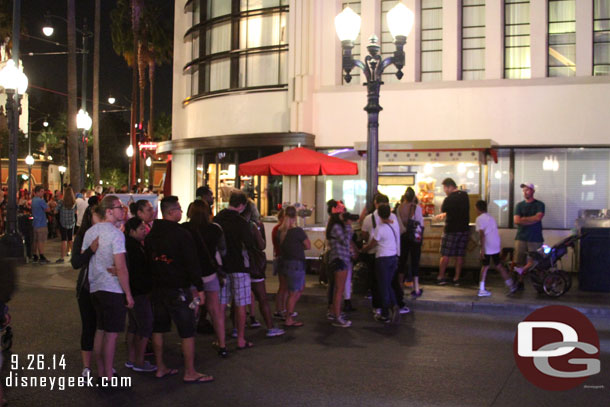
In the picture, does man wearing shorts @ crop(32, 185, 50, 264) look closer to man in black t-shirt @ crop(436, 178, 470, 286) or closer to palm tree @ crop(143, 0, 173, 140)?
man in black t-shirt @ crop(436, 178, 470, 286)

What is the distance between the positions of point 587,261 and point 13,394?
10.2 meters

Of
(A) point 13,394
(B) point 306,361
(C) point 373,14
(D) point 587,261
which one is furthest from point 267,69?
(A) point 13,394

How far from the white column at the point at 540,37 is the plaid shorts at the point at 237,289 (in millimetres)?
11223

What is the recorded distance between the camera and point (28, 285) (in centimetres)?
1346

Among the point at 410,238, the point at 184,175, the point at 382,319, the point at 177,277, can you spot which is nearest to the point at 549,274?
the point at 410,238

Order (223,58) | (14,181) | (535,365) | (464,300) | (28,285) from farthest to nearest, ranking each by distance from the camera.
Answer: (223,58) < (14,181) < (28,285) < (464,300) < (535,365)

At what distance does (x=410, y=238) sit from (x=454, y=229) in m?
2.05

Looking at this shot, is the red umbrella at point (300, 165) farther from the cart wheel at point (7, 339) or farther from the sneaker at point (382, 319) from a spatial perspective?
the cart wheel at point (7, 339)

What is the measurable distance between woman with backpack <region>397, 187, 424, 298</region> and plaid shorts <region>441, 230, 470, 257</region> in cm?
166

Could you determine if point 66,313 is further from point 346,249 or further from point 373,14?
point 373,14

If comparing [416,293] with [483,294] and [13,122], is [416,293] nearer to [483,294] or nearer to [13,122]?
[483,294]

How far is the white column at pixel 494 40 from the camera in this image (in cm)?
1648

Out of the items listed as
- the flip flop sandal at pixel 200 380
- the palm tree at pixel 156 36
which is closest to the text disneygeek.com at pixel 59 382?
the flip flop sandal at pixel 200 380
